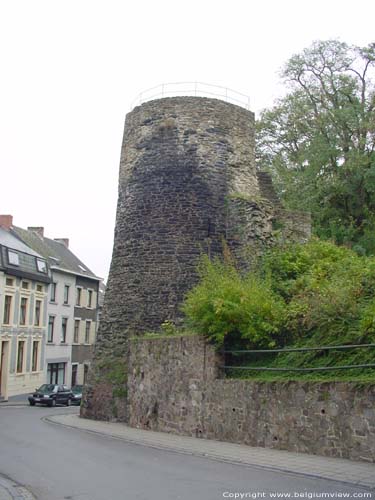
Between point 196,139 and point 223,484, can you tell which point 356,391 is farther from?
point 196,139

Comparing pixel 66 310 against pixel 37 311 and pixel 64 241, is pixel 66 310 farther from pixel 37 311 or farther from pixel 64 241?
pixel 64 241

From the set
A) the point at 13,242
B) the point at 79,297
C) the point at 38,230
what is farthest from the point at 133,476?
the point at 38,230

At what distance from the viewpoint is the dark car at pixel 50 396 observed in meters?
30.8

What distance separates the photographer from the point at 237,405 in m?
13.9

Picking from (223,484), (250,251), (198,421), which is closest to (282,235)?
(250,251)

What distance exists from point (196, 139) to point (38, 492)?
15.3 metres

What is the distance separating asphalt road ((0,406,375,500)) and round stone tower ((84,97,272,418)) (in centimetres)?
736

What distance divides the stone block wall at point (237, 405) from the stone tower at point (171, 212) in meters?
2.26

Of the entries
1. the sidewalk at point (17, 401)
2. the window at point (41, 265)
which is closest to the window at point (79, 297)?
the window at point (41, 265)

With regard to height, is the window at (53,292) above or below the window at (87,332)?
above

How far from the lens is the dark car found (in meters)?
30.8

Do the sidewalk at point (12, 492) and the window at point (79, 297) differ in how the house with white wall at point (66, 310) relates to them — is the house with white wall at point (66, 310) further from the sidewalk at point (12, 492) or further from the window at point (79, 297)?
the sidewalk at point (12, 492)

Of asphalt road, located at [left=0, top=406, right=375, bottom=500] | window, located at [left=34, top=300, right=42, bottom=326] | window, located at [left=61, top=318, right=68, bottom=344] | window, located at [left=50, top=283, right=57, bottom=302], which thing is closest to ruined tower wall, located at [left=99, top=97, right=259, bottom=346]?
asphalt road, located at [left=0, top=406, right=375, bottom=500]

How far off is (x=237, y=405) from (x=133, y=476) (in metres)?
4.80
